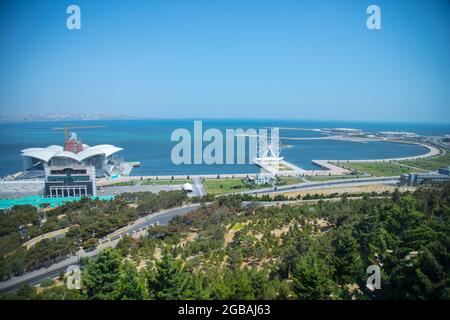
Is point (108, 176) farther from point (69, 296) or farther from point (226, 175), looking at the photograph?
point (69, 296)

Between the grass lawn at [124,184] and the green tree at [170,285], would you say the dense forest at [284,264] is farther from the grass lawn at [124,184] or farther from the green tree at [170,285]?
the grass lawn at [124,184]

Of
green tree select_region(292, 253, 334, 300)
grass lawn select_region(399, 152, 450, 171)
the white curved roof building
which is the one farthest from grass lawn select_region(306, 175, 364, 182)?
green tree select_region(292, 253, 334, 300)

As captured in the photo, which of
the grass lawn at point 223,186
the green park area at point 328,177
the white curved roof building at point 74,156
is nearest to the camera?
the grass lawn at point 223,186

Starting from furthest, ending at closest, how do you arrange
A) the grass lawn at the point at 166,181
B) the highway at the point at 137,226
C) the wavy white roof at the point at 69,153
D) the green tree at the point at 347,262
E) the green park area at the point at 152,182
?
the grass lawn at the point at 166,181 → the green park area at the point at 152,182 → the wavy white roof at the point at 69,153 → the highway at the point at 137,226 → the green tree at the point at 347,262

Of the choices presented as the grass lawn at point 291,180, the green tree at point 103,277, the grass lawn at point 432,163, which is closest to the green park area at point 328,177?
the grass lawn at point 291,180

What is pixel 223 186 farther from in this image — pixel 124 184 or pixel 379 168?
pixel 379 168

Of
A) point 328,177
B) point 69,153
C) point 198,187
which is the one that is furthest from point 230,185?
point 69,153
